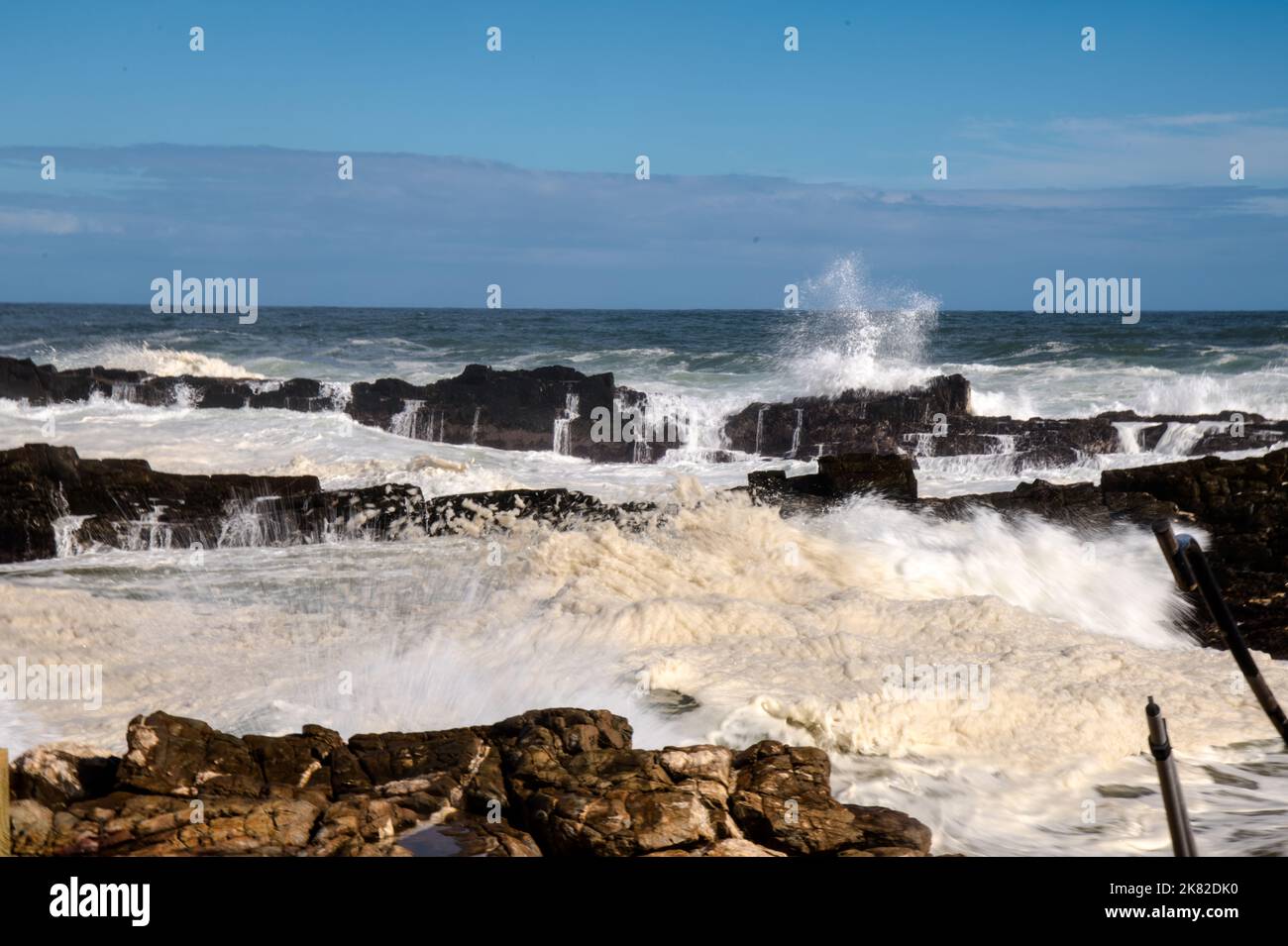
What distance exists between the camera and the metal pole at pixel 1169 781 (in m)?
2.26

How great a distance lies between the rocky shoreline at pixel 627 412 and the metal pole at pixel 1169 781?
1921cm

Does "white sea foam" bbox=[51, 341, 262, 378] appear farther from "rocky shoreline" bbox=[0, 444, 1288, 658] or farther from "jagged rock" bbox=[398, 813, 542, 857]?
"jagged rock" bbox=[398, 813, 542, 857]

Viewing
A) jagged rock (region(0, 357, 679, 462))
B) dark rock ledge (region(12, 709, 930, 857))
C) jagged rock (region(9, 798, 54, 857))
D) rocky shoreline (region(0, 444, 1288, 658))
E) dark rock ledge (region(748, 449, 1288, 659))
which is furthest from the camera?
jagged rock (region(0, 357, 679, 462))

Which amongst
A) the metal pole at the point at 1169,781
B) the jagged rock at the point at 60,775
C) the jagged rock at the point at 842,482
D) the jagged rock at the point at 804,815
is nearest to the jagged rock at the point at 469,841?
the jagged rock at the point at 804,815

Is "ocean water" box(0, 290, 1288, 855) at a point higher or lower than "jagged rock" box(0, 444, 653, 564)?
lower

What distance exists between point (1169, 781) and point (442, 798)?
381 cm

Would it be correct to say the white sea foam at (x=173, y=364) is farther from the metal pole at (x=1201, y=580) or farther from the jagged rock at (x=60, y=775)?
the metal pole at (x=1201, y=580)

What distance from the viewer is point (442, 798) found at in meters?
5.56

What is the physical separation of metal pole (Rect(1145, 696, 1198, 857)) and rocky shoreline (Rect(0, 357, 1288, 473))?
19.2 metres

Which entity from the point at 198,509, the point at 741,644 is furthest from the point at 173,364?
the point at 741,644

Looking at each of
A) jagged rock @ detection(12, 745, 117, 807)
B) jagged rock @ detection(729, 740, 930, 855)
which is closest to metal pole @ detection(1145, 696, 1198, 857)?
jagged rock @ detection(729, 740, 930, 855)

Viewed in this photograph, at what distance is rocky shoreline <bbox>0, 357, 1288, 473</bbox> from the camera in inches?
862

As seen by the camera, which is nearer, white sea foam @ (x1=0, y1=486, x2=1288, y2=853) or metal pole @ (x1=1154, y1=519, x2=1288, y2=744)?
metal pole @ (x1=1154, y1=519, x2=1288, y2=744)
